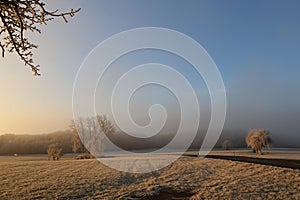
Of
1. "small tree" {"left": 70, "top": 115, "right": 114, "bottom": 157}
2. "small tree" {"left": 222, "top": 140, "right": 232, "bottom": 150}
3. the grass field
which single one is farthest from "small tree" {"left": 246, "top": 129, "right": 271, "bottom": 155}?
the grass field

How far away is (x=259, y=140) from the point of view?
88312 mm

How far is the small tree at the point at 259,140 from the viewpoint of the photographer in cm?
8770

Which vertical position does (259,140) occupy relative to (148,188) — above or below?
above

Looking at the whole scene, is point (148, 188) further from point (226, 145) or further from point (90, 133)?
point (226, 145)

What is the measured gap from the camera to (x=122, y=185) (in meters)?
21.7

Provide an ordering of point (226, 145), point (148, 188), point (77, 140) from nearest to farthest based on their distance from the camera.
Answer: point (148, 188), point (77, 140), point (226, 145)

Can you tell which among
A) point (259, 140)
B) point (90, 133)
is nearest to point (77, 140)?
point (90, 133)

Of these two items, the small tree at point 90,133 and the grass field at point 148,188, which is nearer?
the grass field at point 148,188

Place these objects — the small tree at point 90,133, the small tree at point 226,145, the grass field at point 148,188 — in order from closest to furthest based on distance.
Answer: the grass field at point 148,188, the small tree at point 90,133, the small tree at point 226,145

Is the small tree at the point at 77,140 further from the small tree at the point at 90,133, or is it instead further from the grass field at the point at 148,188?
the grass field at the point at 148,188

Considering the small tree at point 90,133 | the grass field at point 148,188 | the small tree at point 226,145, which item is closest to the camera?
the grass field at point 148,188

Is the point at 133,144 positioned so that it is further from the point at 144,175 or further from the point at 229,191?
the point at 229,191

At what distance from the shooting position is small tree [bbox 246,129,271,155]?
8770 centimetres

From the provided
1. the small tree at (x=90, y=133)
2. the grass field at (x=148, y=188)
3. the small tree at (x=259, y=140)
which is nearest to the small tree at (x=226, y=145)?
the small tree at (x=259, y=140)
